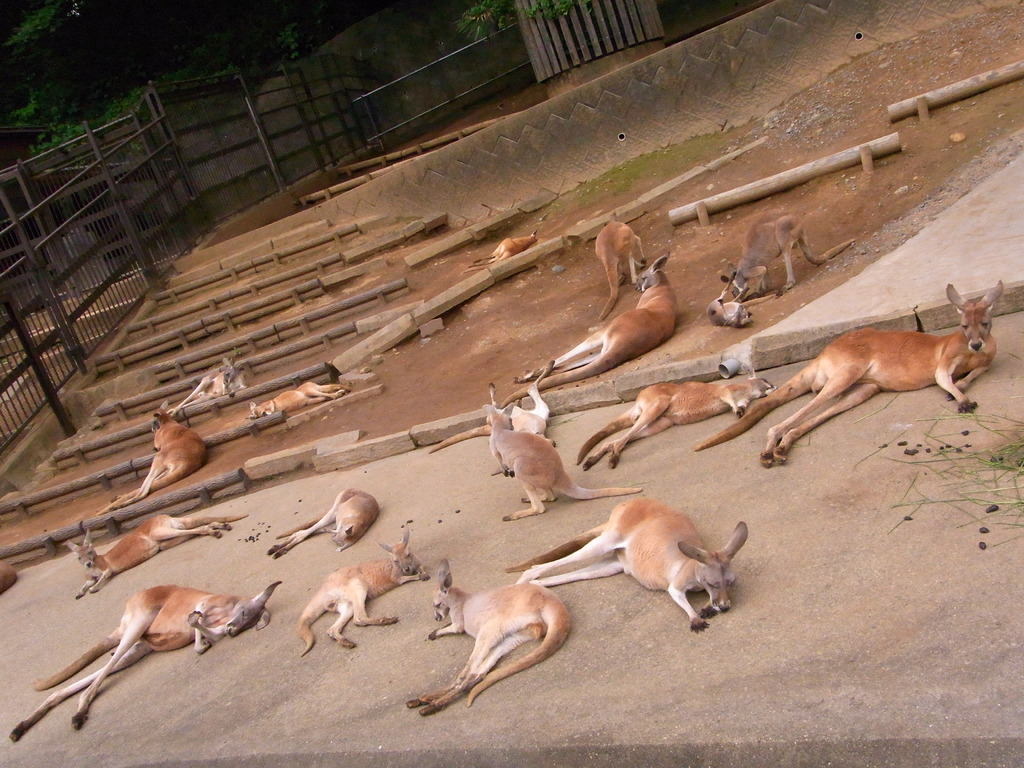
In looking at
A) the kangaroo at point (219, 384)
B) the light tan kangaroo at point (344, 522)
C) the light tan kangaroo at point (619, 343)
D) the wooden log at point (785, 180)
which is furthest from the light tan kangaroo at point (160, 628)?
the wooden log at point (785, 180)

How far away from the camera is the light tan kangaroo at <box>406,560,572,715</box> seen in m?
3.55

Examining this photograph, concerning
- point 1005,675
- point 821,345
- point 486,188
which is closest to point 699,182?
point 486,188

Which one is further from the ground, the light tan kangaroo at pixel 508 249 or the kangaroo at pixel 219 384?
the light tan kangaroo at pixel 508 249

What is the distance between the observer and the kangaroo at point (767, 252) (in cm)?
723

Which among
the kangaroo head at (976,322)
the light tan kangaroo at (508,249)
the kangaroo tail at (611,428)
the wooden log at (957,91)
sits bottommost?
the kangaroo tail at (611,428)

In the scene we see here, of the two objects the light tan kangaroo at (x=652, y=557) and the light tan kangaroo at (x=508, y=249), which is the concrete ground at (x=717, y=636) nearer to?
the light tan kangaroo at (x=652, y=557)

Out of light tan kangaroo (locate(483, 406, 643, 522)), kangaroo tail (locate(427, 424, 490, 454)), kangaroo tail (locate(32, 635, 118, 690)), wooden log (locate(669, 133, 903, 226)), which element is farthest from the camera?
wooden log (locate(669, 133, 903, 226))

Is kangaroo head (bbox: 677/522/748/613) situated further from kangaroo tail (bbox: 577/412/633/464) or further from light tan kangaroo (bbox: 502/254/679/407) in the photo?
light tan kangaroo (bbox: 502/254/679/407)

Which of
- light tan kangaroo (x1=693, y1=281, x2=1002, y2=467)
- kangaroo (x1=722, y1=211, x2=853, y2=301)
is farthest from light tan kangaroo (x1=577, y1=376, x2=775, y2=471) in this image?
kangaroo (x1=722, y1=211, x2=853, y2=301)

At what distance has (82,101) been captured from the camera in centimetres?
2025

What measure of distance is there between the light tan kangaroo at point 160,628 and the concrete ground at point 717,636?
9cm

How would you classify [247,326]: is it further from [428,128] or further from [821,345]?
[821,345]

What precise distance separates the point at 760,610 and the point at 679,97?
9565 millimetres

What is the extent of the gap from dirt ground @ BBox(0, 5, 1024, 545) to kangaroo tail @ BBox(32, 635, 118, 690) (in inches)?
118
